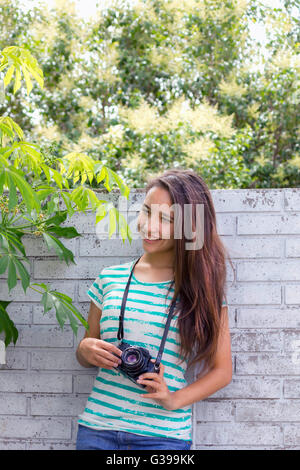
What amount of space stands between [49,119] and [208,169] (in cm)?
211

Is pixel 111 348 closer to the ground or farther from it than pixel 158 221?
closer to the ground

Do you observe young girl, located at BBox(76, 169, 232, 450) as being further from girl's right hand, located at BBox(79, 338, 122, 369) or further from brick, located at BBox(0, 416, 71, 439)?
brick, located at BBox(0, 416, 71, 439)

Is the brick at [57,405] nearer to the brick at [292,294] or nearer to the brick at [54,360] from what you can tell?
the brick at [54,360]

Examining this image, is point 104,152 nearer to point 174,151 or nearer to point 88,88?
point 174,151

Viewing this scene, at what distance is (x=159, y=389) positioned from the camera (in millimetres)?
1332

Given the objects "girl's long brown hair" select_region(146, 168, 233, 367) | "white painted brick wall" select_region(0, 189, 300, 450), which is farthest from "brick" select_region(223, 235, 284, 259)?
"girl's long brown hair" select_region(146, 168, 233, 367)

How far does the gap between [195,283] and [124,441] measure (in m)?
0.45

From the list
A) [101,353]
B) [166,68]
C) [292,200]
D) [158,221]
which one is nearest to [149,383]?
[101,353]

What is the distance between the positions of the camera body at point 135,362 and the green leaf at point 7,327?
44 cm

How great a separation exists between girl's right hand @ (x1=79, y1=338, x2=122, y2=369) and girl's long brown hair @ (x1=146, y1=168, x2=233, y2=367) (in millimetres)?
181

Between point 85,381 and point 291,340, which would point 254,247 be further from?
point 85,381

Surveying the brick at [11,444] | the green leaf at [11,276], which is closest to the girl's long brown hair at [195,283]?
the green leaf at [11,276]

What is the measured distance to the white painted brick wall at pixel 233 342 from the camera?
1.66 metres

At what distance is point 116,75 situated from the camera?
18.7 feet
